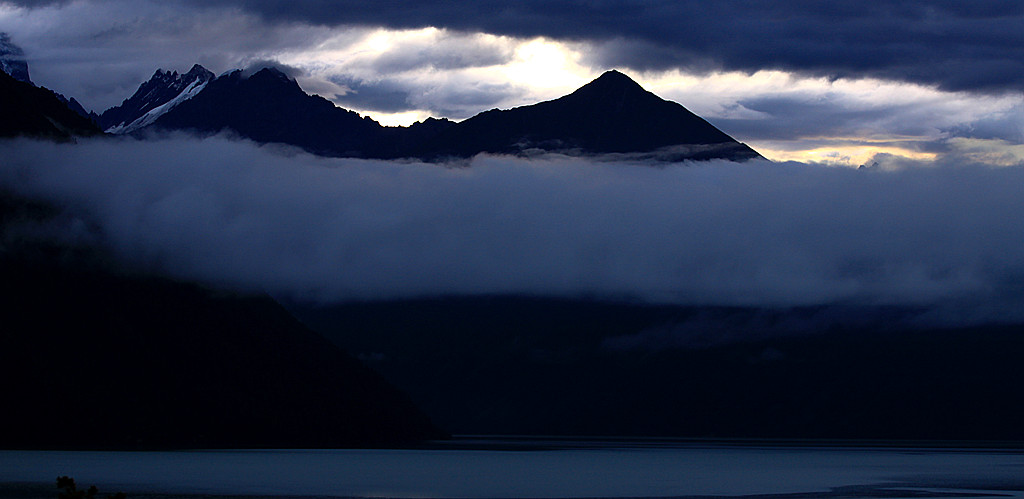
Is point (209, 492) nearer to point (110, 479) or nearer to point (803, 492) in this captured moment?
point (110, 479)

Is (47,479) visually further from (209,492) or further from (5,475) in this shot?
(209,492)

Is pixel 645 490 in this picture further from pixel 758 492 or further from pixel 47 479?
pixel 47 479

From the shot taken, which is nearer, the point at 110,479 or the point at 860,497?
the point at 860,497

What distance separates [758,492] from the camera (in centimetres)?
19000

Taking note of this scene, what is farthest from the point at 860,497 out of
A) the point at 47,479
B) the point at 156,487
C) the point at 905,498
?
the point at 47,479

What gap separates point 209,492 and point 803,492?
3341 inches

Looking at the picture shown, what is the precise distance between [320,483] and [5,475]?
4647cm

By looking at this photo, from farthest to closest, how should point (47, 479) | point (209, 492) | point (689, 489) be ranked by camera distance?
point (689, 489) → point (47, 479) → point (209, 492)

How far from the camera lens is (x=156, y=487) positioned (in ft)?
573

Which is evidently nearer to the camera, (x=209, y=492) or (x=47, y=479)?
(x=209, y=492)

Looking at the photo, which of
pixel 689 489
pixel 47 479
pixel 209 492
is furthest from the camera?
pixel 689 489

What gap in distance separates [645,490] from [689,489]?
328 inches

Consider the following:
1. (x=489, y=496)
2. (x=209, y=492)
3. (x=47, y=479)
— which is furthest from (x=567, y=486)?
(x=47, y=479)

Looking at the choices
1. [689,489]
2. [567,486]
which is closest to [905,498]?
[689,489]
